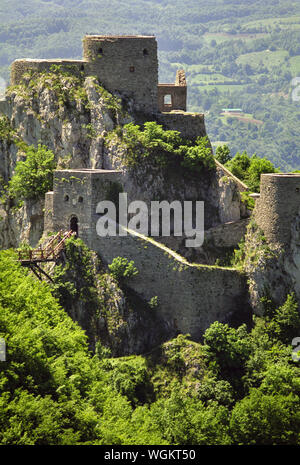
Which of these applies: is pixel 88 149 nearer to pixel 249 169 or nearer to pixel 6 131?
pixel 6 131

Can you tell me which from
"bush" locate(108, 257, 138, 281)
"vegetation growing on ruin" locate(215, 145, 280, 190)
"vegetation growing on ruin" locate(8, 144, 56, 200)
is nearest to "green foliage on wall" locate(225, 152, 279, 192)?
"vegetation growing on ruin" locate(215, 145, 280, 190)

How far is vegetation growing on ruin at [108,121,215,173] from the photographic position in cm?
8412

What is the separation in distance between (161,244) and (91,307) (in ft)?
28.0

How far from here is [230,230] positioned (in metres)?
82.8

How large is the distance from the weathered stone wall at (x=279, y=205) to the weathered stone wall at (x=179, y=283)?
5.18 m

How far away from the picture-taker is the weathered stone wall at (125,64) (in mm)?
87125

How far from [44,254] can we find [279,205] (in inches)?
833

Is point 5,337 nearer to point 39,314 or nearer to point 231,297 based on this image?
point 39,314

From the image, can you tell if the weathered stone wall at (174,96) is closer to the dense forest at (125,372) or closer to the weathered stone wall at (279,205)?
the dense forest at (125,372)

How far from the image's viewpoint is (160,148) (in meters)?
84.9

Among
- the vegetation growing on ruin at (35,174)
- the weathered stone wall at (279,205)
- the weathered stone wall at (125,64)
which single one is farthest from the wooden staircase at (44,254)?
the weathered stone wall at (125,64)

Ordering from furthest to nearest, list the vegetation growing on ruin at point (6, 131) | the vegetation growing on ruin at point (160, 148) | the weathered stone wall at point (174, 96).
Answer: the weathered stone wall at point (174, 96) < the vegetation growing on ruin at point (6, 131) < the vegetation growing on ruin at point (160, 148)

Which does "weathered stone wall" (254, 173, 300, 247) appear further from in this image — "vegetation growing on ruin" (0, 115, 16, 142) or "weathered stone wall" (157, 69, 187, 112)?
"vegetation growing on ruin" (0, 115, 16, 142)
